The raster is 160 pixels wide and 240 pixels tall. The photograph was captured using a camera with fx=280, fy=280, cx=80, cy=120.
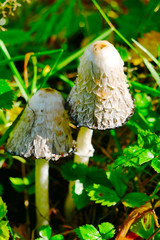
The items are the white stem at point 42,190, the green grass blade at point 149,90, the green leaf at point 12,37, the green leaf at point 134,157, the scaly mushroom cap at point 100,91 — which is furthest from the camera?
the green leaf at point 12,37

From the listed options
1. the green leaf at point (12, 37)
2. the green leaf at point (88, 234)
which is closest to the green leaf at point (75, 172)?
the green leaf at point (88, 234)

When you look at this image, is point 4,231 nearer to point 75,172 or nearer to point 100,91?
point 75,172

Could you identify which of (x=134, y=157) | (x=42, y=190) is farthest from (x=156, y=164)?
(x=42, y=190)

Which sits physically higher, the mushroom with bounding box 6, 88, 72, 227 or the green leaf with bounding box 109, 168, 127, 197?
the mushroom with bounding box 6, 88, 72, 227

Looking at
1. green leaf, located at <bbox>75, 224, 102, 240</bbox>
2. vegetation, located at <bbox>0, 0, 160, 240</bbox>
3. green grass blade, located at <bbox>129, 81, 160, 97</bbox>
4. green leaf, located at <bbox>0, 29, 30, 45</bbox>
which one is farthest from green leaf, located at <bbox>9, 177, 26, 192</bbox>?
green leaf, located at <bbox>0, 29, 30, 45</bbox>

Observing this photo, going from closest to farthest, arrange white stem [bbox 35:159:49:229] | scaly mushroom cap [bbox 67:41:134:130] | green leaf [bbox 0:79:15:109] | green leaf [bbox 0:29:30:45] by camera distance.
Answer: scaly mushroom cap [bbox 67:41:134:130], green leaf [bbox 0:79:15:109], white stem [bbox 35:159:49:229], green leaf [bbox 0:29:30:45]

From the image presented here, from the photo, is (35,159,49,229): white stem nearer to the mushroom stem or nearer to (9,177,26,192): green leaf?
(9,177,26,192): green leaf

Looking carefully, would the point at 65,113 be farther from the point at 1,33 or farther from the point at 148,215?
the point at 1,33

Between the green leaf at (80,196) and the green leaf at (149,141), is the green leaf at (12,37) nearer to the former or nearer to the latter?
the green leaf at (80,196)
